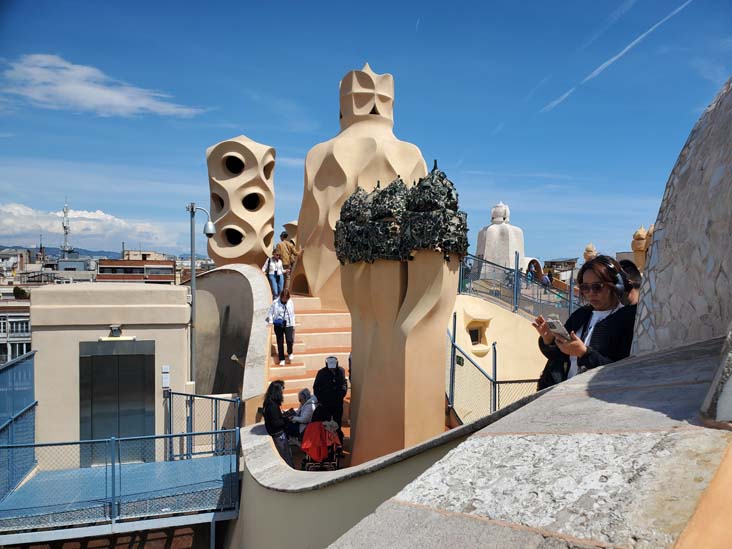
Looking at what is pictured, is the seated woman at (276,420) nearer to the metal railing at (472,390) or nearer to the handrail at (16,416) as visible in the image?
the metal railing at (472,390)

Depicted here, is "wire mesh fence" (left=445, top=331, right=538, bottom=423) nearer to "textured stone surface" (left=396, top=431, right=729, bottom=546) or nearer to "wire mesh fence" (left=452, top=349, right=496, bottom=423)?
"wire mesh fence" (left=452, top=349, right=496, bottom=423)

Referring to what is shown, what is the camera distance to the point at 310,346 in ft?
30.8

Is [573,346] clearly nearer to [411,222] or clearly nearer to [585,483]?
[585,483]

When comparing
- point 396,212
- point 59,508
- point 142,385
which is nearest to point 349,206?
point 396,212

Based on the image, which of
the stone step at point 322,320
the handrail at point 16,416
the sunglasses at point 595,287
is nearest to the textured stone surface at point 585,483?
the sunglasses at point 595,287

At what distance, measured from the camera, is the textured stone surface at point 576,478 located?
1015 millimetres

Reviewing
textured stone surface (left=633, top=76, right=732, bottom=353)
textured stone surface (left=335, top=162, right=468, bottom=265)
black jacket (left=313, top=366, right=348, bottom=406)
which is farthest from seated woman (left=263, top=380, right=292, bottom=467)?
textured stone surface (left=633, top=76, right=732, bottom=353)

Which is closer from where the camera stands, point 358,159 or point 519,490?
point 519,490

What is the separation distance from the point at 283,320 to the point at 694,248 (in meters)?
6.56

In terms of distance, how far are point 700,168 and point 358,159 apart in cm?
977

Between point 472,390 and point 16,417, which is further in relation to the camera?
point 472,390

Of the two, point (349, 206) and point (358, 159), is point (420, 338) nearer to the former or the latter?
point (349, 206)

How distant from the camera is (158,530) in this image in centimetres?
587

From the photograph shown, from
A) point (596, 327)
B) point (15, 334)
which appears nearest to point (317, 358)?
point (596, 327)
